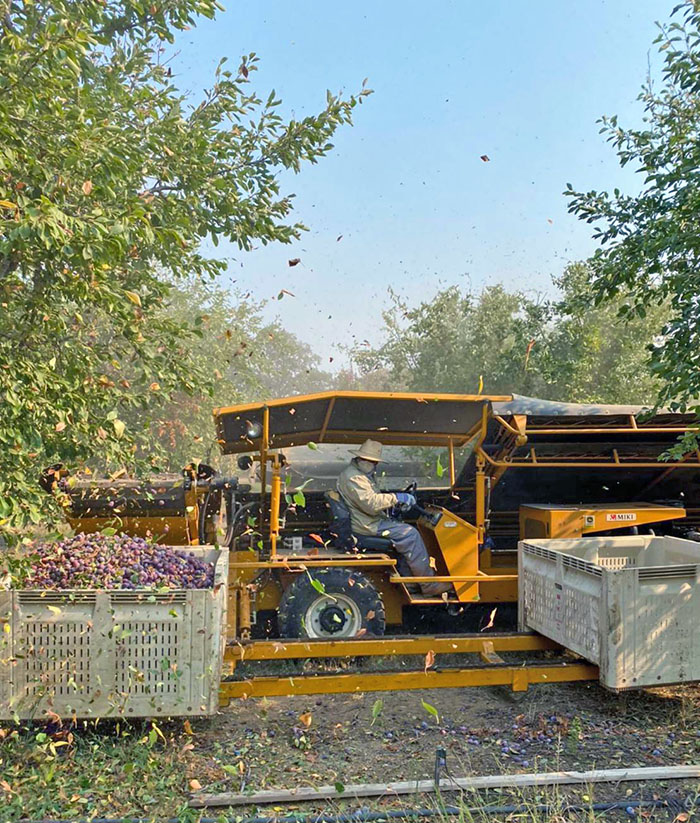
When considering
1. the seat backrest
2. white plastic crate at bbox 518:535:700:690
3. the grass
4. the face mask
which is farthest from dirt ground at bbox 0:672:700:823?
the face mask

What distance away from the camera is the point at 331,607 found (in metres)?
5.96

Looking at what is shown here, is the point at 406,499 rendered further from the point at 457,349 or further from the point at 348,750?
the point at 457,349

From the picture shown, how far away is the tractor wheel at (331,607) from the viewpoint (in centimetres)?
588

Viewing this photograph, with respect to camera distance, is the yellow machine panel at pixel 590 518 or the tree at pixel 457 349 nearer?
the yellow machine panel at pixel 590 518

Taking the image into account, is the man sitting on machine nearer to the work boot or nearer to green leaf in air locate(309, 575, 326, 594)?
the work boot

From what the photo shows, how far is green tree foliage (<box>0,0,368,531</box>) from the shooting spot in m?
3.95

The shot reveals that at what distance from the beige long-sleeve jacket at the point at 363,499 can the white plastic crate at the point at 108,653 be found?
7.06 ft

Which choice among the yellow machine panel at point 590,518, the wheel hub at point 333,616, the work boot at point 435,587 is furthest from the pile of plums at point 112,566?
the yellow machine panel at point 590,518

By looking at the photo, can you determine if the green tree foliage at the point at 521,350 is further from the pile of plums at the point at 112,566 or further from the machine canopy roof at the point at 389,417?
the pile of plums at the point at 112,566

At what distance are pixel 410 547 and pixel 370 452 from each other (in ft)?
2.97

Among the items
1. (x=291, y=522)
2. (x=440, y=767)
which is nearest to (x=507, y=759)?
(x=440, y=767)

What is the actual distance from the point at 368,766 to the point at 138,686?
4.59ft

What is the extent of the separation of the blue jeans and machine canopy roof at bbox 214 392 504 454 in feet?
3.03

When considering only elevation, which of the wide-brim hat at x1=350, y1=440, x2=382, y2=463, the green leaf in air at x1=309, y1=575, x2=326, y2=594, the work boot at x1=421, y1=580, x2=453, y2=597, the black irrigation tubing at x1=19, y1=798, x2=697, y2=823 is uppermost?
the wide-brim hat at x1=350, y1=440, x2=382, y2=463
